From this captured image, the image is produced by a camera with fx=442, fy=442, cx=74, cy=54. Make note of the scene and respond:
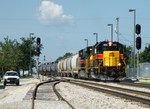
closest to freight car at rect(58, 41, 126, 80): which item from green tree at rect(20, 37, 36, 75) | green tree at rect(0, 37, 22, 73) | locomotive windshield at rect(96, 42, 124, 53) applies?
locomotive windshield at rect(96, 42, 124, 53)

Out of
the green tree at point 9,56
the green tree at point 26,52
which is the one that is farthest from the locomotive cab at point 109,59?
the green tree at point 26,52

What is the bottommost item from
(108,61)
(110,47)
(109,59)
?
(108,61)

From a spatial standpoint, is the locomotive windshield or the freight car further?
the locomotive windshield

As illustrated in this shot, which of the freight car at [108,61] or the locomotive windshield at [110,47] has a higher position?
the locomotive windshield at [110,47]

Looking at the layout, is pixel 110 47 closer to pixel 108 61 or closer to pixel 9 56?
pixel 108 61

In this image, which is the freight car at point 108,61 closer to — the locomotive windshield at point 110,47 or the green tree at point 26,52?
the locomotive windshield at point 110,47

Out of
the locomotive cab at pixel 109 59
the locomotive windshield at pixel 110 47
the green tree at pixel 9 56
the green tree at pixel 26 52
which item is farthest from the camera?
the green tree at pixel 26 52

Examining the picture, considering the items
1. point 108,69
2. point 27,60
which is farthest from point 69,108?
point 27,60

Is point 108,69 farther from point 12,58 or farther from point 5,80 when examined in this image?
point 12,58

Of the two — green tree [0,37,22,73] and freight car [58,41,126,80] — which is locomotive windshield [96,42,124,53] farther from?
green tree [0,37,22,73]

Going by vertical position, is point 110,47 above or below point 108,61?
above

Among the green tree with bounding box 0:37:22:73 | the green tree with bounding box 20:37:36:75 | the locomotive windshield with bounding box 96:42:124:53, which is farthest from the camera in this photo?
the green tree with bounding box 20:37:36:75

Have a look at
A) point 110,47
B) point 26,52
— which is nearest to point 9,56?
point 26,52

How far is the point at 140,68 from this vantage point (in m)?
60.3
